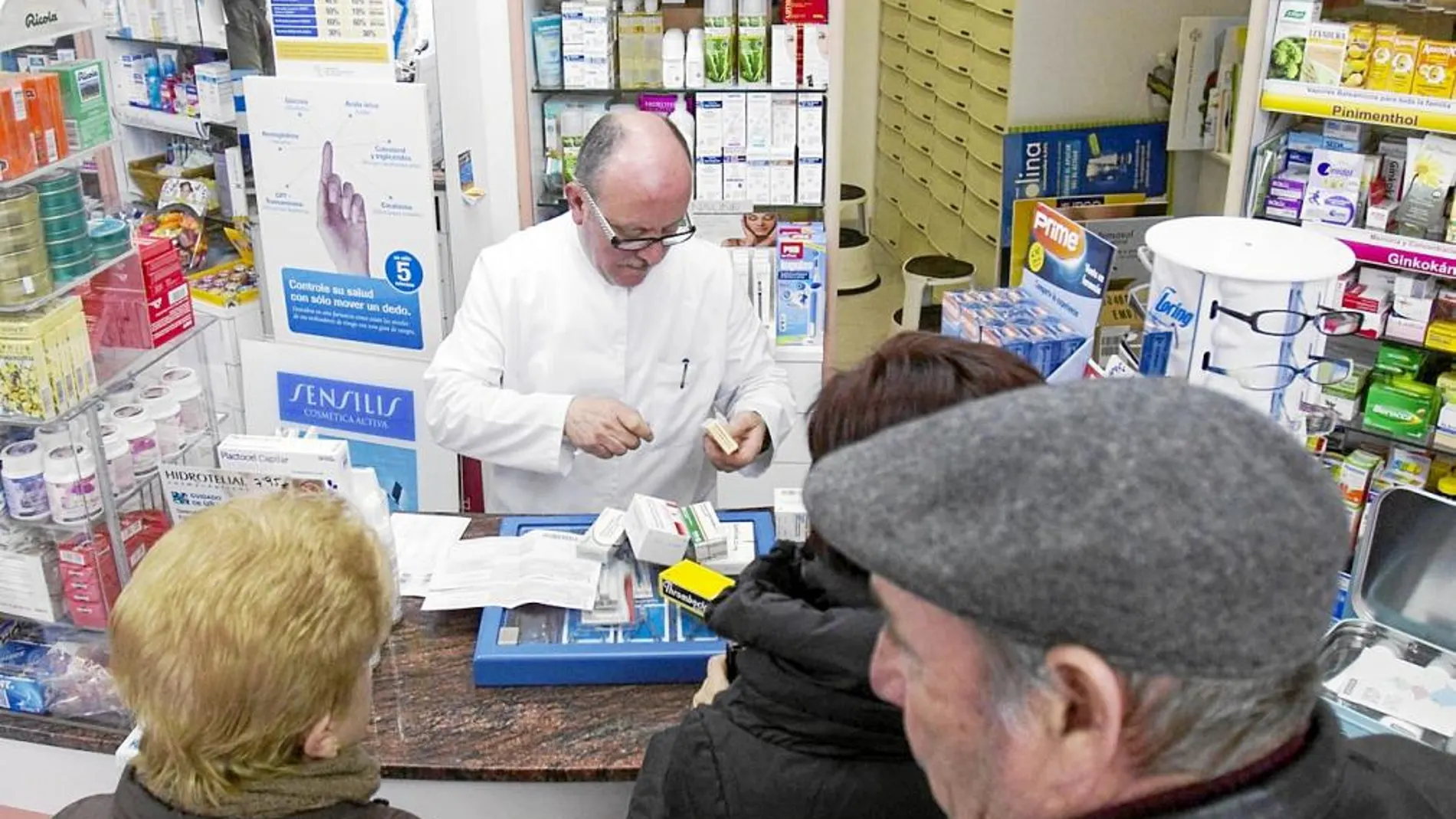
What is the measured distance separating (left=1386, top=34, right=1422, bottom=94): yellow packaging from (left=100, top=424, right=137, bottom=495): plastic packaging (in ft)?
10.3

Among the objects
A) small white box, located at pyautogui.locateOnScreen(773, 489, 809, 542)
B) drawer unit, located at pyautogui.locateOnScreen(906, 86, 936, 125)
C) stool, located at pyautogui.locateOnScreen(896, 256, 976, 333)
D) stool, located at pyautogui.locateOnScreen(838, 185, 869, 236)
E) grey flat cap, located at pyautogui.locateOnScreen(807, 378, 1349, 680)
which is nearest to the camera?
grey flat cap, located at pyautogui.locateOnScreen(807, 378, 1349, 680)

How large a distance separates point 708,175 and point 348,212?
121 centimetres

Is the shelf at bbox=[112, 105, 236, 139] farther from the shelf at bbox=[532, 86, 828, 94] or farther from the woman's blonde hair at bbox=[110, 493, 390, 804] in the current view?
the woman's blonde hair at bbox=[110, 493, 390, 804]

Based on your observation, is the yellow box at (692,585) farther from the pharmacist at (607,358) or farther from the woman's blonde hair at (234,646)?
the woman's blonde hair at (234,646)

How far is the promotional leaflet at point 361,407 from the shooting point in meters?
4.02

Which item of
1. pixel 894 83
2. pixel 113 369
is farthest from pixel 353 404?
pixel 894 83

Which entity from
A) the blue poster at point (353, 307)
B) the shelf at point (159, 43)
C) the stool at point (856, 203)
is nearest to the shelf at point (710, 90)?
the blue poster at point (353, 307)

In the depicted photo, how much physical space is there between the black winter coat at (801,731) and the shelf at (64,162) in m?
1.49

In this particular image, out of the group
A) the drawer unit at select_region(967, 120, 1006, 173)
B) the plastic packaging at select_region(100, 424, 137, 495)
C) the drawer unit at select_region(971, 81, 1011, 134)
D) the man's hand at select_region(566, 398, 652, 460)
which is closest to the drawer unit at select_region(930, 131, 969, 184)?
the drawer unit at select_region(967, 120, 1006, 173)

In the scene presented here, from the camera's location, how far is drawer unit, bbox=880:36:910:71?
26.2 ft

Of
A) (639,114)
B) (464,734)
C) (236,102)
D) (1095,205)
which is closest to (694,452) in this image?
(639,114)

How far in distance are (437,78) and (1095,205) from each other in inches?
122

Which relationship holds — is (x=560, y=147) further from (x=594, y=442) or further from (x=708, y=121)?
(x=594, y=442)

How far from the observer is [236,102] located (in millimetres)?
4879
